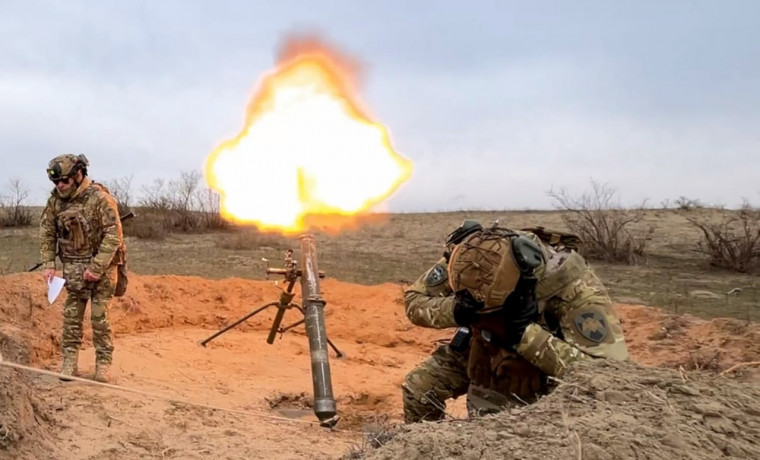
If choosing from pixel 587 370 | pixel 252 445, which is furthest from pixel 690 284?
pixel 587 370

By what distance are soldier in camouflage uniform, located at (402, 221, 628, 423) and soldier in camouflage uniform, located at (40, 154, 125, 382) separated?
3453 millimetres

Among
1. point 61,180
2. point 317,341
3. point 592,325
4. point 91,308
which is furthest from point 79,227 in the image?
point 592,325

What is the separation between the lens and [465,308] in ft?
13.8

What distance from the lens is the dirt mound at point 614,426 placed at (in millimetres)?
2486

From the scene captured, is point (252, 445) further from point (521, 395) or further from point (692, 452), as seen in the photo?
point (692, 452)

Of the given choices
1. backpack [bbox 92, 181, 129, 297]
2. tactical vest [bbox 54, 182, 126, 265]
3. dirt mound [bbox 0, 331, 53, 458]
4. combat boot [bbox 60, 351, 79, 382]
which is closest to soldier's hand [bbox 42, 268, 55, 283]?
tactical vest [bbox 54, 182, 126, 265]

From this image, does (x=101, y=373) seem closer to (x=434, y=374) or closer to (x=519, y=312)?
(x=434, y=374)

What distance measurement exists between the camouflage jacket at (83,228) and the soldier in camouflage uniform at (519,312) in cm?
337

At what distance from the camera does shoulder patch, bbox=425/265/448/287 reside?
16.2 feet

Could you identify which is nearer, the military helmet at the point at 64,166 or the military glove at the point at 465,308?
the military glove at the point at 465,308

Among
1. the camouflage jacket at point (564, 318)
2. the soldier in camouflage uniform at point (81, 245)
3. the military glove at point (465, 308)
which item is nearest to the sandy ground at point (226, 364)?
the soldier in camouflage uniform at point (81, 245)

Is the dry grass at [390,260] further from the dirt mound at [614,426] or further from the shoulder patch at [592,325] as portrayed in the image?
the dirt mound at [614,426]

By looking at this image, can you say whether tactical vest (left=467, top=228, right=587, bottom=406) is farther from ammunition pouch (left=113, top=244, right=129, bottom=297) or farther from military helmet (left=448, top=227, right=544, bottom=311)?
ammunition pouch (left=113, top=244, right=129, bottom=297)

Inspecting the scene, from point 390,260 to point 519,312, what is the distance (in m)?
13.5
